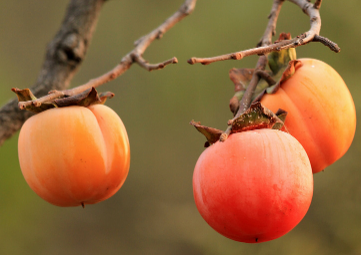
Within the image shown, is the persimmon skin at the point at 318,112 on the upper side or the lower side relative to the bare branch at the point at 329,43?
lower

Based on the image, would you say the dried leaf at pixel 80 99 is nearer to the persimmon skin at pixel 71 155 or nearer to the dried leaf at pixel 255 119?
the persimmon skin at pixel 71 155

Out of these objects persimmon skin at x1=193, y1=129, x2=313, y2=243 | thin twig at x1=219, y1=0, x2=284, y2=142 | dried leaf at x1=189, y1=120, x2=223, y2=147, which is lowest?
persimmon skin at x1=193, y1=129, x2=313, y2=243

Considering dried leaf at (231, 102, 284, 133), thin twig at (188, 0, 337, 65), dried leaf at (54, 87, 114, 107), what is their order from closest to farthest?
1. thin twig at (188, 0, 337, 65)
2. dried leaf at (231, 102, 284, 133)
3. dried leaf at (54, 87, 114, 107)

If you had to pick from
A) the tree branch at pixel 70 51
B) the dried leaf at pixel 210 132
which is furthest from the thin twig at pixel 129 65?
the dried leaf at pixel 210 132

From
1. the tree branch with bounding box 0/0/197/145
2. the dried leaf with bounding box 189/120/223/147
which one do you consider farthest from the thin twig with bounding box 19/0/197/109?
the dried leaf with bounding box 189/120/223/147

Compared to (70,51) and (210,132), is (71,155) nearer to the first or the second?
(210,132)

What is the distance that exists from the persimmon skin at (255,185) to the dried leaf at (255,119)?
0.03 m

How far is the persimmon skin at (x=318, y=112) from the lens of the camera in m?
0.64

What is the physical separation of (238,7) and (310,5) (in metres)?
1.69

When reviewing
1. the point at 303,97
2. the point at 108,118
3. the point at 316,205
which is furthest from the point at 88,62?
the point at 303,97

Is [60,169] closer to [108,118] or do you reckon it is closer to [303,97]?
[108,118]

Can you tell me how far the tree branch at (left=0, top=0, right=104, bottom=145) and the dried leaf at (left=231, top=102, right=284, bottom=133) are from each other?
512 mm

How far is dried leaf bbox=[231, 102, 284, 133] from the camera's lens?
0.58 meters

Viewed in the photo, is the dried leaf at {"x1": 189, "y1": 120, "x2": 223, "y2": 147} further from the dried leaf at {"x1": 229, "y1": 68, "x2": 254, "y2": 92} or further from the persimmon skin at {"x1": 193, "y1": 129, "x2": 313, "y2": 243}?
the dried leaf at {"x1": 229, "y1": 68, "x2": 254, "y2": 92}
